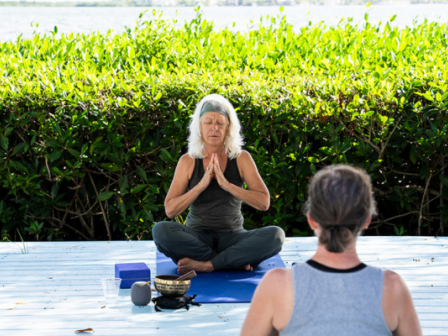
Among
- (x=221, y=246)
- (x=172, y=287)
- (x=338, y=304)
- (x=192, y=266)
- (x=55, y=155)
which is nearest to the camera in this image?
(x=338, y=304)

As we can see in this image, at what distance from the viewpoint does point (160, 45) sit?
6980mm

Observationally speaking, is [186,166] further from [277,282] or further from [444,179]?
[277,282]

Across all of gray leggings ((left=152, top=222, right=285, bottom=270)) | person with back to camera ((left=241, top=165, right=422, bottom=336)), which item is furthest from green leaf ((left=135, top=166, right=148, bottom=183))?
person with back to camera ((left=241, top=165, right=422, bottom=336))

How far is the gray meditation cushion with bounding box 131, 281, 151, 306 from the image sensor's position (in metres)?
3.30

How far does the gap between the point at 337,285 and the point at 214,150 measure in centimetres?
254

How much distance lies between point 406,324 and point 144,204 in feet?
11.7

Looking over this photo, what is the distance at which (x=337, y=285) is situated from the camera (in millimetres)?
1713

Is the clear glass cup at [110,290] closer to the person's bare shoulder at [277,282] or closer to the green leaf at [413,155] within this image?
the person's bare shoulder at [277,282]

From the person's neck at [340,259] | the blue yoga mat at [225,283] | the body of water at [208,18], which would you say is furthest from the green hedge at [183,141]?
the body of water at [208,18]

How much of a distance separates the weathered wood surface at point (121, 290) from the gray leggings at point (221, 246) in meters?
0.23

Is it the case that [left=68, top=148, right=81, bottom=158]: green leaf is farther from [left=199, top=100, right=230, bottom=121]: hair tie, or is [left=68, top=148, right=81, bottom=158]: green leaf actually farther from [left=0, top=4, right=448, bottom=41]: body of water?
[left=0, top=4, right=448, bottom=41]: body of water

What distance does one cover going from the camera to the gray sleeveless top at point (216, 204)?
13.6ft

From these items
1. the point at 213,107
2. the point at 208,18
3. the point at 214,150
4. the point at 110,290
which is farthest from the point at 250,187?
the point at 208,18

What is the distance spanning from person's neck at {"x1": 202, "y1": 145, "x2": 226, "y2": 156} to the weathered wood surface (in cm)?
86
